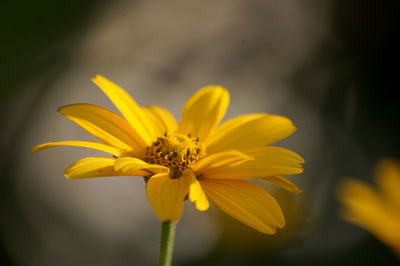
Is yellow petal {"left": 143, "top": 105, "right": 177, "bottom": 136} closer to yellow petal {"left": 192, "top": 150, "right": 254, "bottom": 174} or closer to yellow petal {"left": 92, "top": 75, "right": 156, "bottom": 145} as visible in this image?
yellow petal {"left": 92, "top": 75, "right": 156, "bottom": 145}

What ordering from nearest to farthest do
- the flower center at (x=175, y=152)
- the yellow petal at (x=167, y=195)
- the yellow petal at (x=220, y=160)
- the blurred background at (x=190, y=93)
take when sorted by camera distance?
the yellow petal at (x=167, y=195) → the yellow petal at (x=220, y=160) → the flower center at (x=175, y=152) → the blurred background at (x=190, y=93)

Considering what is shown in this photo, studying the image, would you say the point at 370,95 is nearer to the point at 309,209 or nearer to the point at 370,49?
the point at 370,49

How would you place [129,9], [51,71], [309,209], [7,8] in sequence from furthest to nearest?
[129,9] < [51,71] < [7,8] < [309,209]

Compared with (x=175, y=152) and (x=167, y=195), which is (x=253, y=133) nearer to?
(x=175, y=152)

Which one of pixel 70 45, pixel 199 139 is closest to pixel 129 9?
pixel 70 45

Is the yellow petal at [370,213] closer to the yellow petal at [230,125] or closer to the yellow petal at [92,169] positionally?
the yellow petal at [230,125]

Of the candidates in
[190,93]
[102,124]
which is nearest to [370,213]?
[102,124]

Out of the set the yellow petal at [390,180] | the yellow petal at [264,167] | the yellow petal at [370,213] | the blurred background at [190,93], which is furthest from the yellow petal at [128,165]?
the blurred background at [190,93]
